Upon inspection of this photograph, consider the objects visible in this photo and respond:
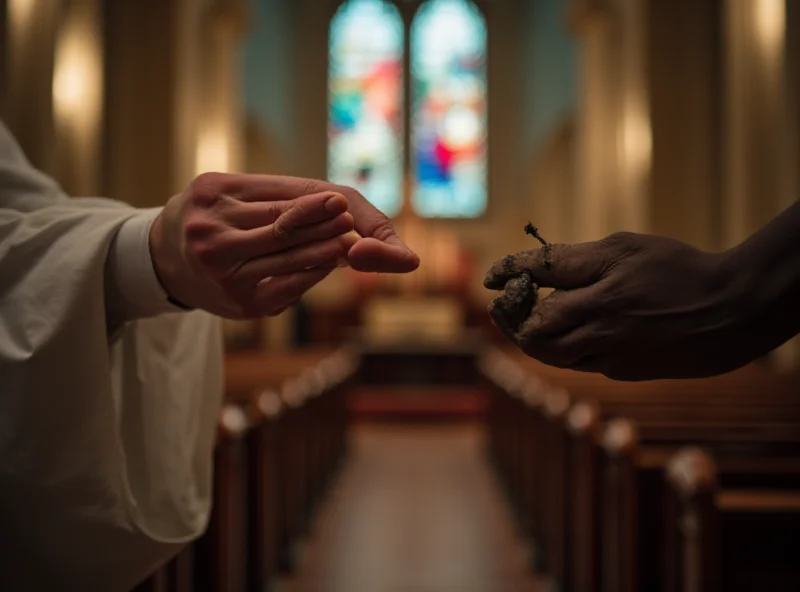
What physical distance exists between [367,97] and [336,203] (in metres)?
17.2

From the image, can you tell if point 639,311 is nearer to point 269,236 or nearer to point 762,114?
point 269,236

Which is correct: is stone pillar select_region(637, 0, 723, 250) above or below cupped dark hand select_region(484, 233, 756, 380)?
above

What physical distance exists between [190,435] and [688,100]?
786 cm

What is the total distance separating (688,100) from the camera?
333 inches

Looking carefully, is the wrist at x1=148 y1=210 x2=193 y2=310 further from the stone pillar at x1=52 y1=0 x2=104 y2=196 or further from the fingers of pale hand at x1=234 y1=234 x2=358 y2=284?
the stone pillar at x1=52 y1=0 x2=104 y2=196

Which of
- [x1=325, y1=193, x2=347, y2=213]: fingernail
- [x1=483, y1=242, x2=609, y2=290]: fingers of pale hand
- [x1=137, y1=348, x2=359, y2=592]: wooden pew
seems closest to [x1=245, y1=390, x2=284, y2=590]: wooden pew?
[x1=137, y1=348, x2=359, y2=592]: wooden pew

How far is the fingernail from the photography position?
3.53 feet

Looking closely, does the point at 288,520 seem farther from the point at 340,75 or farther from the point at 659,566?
Result: the point at 340,75

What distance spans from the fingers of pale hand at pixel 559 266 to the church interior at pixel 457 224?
1.16m

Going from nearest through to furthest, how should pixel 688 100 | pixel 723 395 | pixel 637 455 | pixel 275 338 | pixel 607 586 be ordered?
pixel 637 455 → pixel 607 586 → pixel 723 395 → pixel 688 100 → pixel 275 338

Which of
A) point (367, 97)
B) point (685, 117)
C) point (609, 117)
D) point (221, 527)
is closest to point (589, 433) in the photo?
point (221, 527)

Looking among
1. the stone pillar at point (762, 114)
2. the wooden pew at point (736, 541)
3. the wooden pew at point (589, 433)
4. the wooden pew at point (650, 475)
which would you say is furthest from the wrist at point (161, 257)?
the stone pillar at point (762, 114)

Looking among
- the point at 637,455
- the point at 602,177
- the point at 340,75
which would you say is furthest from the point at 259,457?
Answer: the point at 340,75

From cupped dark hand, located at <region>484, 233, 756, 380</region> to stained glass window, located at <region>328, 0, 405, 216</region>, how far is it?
1653 cm
